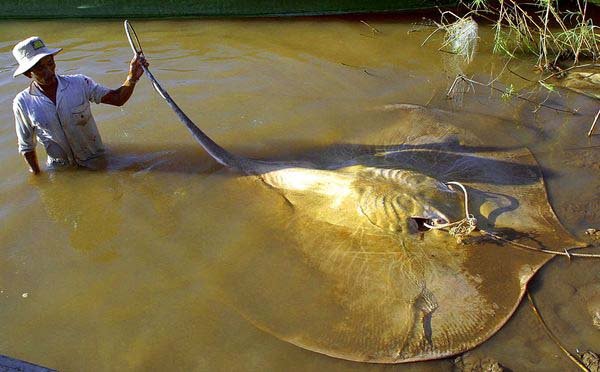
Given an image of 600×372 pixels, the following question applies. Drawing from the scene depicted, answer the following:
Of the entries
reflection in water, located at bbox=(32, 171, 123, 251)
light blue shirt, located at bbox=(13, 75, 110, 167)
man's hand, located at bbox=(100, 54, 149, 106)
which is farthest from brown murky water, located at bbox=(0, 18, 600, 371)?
man's hand, located at bbox=(100, 54, 149, 106)

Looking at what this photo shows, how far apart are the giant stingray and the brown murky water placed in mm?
112

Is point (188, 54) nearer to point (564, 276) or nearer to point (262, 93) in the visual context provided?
point (262, 93)

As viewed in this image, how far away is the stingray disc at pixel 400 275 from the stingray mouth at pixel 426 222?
0.20 feet

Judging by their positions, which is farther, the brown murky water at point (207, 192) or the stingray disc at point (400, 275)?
the brown murky water at point (207, 192)

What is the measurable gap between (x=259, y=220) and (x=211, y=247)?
421 millimetres

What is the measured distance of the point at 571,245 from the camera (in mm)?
3246

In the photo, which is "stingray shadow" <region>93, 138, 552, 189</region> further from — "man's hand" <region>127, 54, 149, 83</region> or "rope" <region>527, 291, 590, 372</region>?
"rope" <region>527, 291, 590, 372</region>

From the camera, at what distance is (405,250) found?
127 inches

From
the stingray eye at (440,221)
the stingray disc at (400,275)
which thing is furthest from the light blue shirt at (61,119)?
the stingray eye at (440,221)

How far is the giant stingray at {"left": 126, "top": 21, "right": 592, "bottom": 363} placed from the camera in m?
2.78

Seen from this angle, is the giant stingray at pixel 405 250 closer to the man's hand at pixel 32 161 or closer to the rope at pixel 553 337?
the rope at pixel 553 337

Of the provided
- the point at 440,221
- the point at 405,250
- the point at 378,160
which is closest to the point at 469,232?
the point at 440,221

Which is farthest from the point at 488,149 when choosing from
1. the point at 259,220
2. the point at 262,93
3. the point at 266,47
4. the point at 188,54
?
the point at 188,54

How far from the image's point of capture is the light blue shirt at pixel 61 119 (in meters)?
3.84
